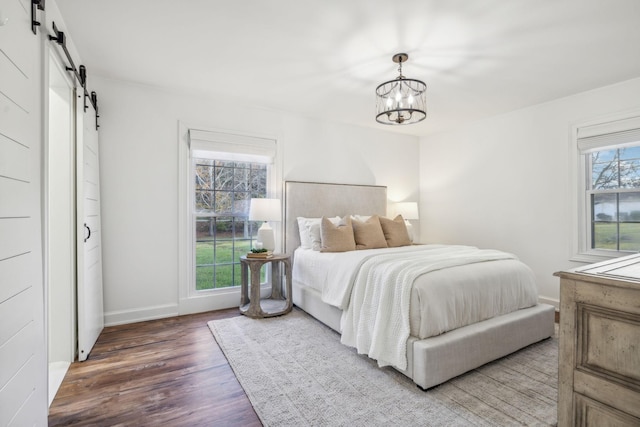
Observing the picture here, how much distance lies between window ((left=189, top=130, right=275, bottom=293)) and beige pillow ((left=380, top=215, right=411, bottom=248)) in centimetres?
154

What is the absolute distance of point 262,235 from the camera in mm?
3592

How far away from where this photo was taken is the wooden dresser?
1.15m

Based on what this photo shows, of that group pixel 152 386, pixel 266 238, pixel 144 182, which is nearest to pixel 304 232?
pixel 266 238

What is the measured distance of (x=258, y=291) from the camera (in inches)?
133

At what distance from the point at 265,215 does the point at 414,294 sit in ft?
6.43

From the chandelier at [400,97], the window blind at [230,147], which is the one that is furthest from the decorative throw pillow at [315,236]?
the chandelier at [400,97]

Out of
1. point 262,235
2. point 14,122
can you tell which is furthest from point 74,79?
point 262,235

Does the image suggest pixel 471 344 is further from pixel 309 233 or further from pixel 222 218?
pixel 222 218

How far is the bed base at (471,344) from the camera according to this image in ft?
6.55

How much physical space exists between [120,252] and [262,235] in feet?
4.65

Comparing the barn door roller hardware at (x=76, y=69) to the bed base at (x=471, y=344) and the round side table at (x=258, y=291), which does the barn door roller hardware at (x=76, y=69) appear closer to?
the round side table at (x=258, y=291)

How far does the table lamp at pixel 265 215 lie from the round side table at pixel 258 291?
175 millimetres

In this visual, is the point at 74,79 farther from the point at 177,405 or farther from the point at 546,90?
the point at 546,90

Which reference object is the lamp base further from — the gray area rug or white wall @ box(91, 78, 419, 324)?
the gray area rug
